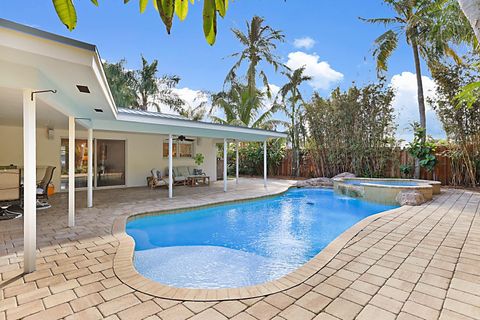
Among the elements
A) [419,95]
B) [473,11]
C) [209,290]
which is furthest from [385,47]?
[209,290]

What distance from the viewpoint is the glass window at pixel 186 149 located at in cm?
1426

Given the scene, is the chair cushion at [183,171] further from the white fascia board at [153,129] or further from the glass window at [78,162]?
the glass window at [78,162]

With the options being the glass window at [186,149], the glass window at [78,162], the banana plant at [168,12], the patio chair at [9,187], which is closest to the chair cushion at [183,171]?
the glass window at [186,149]

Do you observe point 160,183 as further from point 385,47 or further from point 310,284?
point 385,47

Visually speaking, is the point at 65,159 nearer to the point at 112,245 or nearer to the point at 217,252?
the point at 112,245

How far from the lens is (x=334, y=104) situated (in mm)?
15180

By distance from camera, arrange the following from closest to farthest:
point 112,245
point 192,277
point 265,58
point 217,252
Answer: point 192,277 < point 112,245 < point 217,252 < point 265,58

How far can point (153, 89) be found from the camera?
22219 millimetres

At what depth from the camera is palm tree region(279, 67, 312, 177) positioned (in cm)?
1695

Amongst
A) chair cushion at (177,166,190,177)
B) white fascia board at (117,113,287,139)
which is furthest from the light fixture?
chair cushion at (177,166,190,177)

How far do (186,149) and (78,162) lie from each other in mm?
5368

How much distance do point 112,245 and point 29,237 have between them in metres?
1.24

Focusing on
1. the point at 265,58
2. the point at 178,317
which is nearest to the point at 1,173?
the point at 178,317

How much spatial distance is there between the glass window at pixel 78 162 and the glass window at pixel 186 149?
15.3ft
